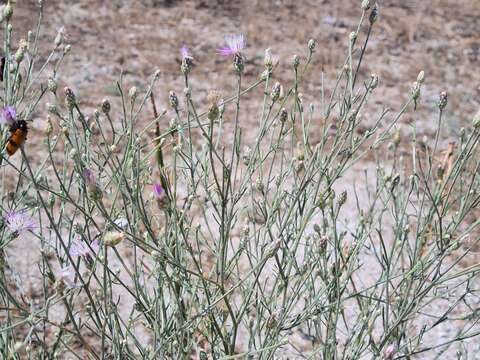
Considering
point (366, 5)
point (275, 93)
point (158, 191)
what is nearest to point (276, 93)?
point (275, 93)

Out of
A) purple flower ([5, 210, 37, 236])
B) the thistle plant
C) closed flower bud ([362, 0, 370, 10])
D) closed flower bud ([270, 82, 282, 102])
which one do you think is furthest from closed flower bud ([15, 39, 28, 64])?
closed flower bud ([362, 0, 370, 10])

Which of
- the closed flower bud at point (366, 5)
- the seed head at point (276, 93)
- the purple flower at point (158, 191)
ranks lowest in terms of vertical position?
the purple flower at point (158, 191)

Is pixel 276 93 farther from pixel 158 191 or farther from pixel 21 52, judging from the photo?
pixel 21 52

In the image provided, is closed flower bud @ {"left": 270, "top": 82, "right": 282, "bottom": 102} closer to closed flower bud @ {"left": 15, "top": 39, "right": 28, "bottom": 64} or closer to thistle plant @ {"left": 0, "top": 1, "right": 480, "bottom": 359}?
thistle plant @ {"left": 0, "top": 1, "right": 480, "bottom": 359}

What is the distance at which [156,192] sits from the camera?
130cm

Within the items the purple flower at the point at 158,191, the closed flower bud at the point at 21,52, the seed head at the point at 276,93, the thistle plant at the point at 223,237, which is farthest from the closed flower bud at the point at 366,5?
the closed flower bud at the point at 21,52

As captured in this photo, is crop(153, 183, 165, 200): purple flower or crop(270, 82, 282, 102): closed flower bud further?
crop(270, 82, 282, 102): closed flower bud

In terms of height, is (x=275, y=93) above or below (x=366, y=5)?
below

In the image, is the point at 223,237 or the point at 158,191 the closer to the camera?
the point at 158,191

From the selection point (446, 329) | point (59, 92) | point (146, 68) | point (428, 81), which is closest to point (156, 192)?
point (446, 329)

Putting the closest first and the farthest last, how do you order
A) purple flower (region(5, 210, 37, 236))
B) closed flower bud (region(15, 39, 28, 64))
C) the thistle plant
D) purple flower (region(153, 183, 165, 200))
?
purple flower (region(153, 183, 165, 200)), the thistle plant, purple flower (region(5, 210, 37, 236)), closed flower bud (region(15, 39, 28, 64))

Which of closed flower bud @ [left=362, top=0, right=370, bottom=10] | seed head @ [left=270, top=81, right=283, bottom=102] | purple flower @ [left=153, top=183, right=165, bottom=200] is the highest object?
closed flower bud @ [left=362, top=0, right=370, bottom=10]

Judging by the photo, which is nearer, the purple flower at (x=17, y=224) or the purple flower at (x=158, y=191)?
the purple flower at (x=158, y=191)

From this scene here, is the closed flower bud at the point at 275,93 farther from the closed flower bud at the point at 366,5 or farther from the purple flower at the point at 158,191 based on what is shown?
the purple flower at the point at 158,191
